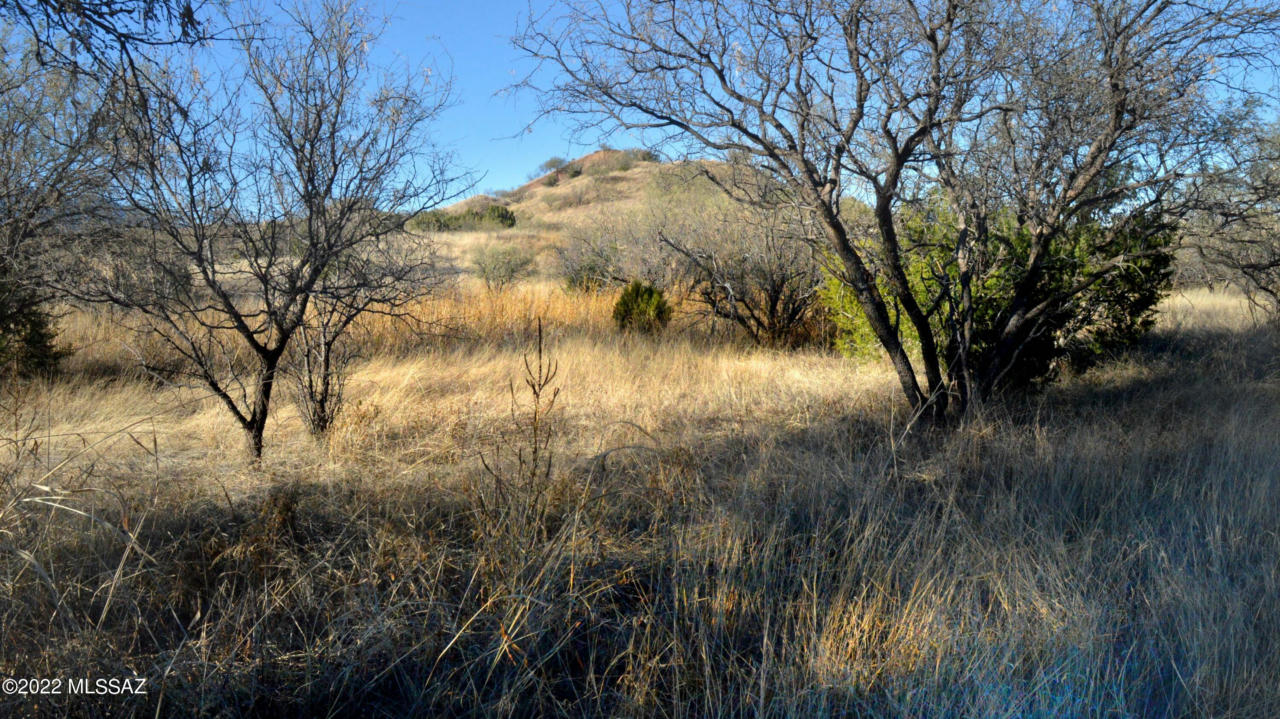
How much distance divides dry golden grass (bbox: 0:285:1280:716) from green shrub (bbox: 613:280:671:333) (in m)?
5.81

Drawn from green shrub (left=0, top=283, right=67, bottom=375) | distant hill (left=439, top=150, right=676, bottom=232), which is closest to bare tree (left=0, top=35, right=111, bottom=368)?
green shrub (left=0, top=283, right=67, bottom=375)

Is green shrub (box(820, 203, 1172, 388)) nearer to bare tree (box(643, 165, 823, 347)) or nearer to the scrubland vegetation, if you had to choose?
the scrubland vegetation

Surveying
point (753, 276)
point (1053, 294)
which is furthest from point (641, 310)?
point (1053, 294)

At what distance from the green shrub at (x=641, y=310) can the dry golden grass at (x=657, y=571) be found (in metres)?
5.81

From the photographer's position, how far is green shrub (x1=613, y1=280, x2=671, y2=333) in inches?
472

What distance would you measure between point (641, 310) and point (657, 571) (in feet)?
28.6

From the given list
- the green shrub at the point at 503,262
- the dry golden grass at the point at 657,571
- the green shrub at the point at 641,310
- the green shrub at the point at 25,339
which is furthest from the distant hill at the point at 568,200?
the green shrub at the point at 25,339

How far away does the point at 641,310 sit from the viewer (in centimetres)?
1216

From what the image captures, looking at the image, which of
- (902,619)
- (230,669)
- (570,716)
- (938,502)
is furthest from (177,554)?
(938,502)

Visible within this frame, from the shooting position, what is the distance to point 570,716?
2.71m

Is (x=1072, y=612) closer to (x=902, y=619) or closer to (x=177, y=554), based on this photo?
(x=902, y=619)

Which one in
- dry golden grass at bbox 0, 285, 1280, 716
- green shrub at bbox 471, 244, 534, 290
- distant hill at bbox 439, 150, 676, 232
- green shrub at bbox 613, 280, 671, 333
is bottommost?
dry golden grass at bbox 0, 285, 1280, 716

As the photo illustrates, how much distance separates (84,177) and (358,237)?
4.22 m

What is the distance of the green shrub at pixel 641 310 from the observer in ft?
39.3
